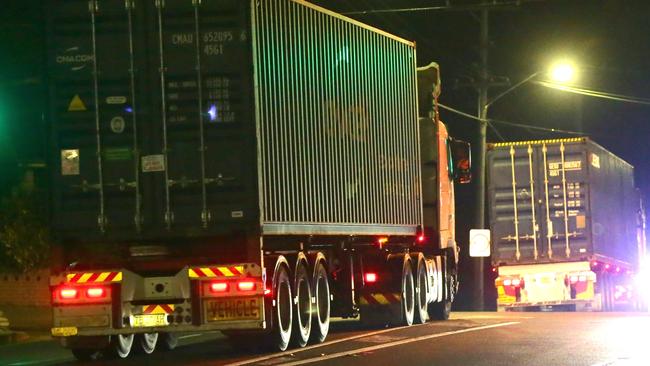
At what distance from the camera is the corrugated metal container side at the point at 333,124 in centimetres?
1372

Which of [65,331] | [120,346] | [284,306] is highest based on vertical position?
[284,306]

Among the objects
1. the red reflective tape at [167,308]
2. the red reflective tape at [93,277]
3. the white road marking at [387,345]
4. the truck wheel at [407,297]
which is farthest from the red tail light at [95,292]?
the truck wheel at [407,297]

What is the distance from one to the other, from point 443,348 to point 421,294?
5763 mm

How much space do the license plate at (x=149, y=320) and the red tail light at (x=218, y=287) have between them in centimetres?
68

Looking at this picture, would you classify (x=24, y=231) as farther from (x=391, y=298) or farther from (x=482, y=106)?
(x=482, y=106)

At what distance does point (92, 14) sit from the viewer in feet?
43.8

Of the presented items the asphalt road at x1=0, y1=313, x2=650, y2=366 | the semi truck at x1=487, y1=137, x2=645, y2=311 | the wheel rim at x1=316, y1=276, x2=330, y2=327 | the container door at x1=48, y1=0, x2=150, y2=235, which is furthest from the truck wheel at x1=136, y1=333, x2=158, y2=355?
the semi truck at x1=487, y1=137, x2=645, y2=311

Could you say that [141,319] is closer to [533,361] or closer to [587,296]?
[533,361]

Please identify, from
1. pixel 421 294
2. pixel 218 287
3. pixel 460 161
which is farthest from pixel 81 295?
pixel 460 161

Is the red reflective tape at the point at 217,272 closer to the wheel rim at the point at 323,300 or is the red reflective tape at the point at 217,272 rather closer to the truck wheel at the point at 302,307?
the truck wheel at the point at 302,307

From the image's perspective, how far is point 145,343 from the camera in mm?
15352

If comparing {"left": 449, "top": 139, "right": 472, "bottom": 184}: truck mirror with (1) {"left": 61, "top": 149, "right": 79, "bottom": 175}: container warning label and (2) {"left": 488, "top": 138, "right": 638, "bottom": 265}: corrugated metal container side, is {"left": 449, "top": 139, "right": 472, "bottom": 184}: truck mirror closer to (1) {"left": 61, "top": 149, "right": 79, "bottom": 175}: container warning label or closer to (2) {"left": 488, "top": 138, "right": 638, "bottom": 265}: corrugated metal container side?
(2) {"left": 488, "top": 138, "right": 638, "bottom": 265}: corrugated metal container side

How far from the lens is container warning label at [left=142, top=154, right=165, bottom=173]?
516 inches

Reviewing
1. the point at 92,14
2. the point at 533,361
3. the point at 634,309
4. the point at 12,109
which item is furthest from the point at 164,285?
the point at 634,309
